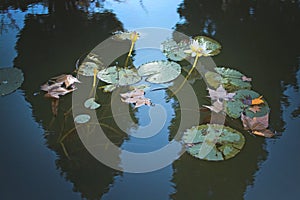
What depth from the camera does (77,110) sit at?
135 centimetres

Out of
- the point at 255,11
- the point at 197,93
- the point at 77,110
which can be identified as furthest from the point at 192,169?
the point at 255,11

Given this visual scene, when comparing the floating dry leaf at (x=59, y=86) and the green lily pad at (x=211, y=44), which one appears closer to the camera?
the floating dry leaf at (x=59, y=86)

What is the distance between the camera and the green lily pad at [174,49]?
1.60m

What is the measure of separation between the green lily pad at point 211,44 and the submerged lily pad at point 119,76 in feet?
1.25

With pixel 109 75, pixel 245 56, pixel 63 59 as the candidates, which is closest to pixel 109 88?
pixel 109 75

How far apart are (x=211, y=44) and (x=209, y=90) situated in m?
0.34

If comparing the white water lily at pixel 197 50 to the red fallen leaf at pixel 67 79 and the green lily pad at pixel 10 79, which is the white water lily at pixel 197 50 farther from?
the green lily pad at pixel 10 79

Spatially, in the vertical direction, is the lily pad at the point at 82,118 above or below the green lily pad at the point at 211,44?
below

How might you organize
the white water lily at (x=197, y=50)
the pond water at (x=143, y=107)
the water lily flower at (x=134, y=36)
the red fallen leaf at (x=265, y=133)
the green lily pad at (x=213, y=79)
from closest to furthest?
1. the pond water at (x=143, y=107)
2. the red fallen leaf at (x=265, y=133)
3. the green lily pad at (x=213, y=79)
4. the white water lily at (x=197, y=50)
5. the water lily flower at (x=134, y=36)

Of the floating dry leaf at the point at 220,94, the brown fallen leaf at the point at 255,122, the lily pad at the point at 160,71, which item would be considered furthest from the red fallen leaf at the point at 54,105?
the brown fallen leaf at the point at 255,122

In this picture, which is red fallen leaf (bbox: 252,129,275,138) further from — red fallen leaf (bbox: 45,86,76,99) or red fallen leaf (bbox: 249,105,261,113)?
red fallen leaf (bbox: 45,86,76,99)

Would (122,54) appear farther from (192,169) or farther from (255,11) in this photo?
(255,11)

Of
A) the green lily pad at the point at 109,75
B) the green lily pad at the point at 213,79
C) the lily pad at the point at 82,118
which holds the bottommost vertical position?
the lily pad at the point at 82,118

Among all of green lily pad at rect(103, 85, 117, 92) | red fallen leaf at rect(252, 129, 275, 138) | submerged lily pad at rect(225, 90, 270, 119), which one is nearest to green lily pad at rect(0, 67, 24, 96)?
green lily pad at rect(103, 85, 117, 92)
